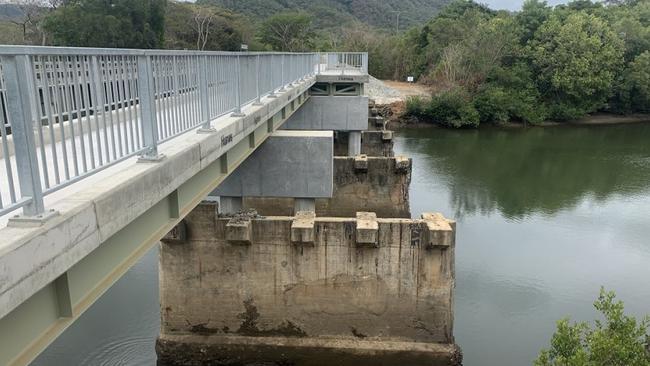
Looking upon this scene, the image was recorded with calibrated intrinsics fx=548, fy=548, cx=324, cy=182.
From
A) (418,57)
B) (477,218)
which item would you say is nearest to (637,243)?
(477,218)

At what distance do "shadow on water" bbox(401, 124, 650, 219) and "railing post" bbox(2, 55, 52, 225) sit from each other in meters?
19.4

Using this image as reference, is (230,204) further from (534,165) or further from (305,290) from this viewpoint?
(534,165)

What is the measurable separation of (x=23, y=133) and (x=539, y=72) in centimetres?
4873

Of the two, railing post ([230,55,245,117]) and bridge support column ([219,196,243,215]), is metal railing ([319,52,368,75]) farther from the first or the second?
railing post ([230,55,245,117])

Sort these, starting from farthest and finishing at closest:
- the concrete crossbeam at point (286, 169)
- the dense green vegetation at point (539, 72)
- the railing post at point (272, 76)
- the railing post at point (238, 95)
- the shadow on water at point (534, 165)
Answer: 1. the dense green vegetation at point (539, 72)
2. the shadow on water at point (534, 165)
3. the concrete crossbeam at point (286, 169)
4. the railing post at point (272, 76)
5. the railing post at point (238, 95)

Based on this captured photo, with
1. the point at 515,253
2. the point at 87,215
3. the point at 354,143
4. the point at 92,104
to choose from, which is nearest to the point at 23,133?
the point at 87,215

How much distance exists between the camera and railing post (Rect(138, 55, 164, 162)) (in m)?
4.63

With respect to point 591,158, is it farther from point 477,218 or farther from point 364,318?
point 364,318

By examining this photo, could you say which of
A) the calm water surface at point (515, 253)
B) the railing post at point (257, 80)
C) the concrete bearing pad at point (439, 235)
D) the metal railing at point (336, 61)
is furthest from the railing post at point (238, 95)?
the metal railing at point (336, 61)

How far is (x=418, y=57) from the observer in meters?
56.5

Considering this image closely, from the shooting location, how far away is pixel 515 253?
681 inches

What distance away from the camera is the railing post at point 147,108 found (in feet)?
15.2

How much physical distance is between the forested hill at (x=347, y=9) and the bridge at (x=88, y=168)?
334 feet

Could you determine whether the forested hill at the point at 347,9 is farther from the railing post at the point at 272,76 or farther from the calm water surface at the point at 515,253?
the railing post at the point at 272,76
